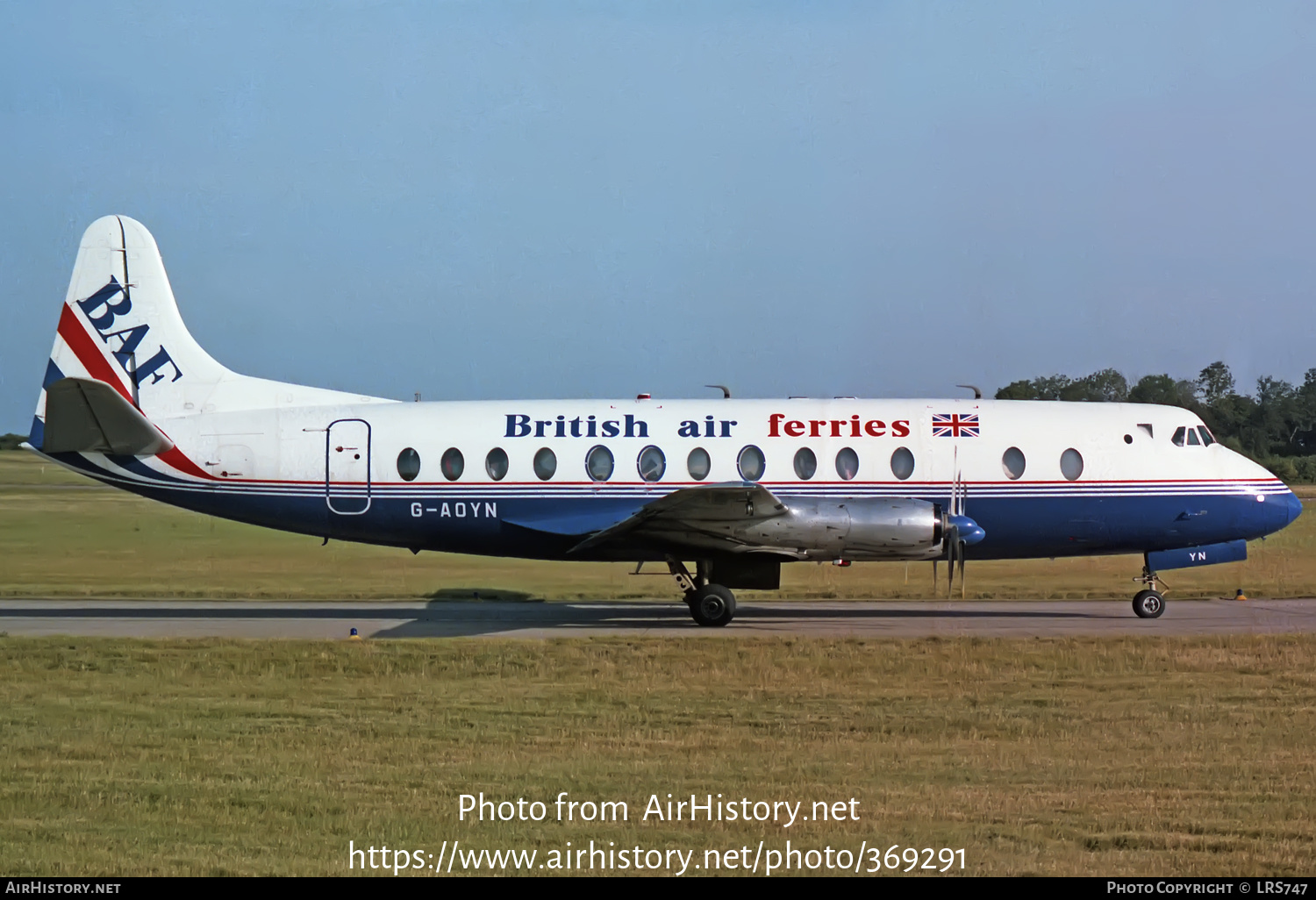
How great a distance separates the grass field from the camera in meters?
27.3

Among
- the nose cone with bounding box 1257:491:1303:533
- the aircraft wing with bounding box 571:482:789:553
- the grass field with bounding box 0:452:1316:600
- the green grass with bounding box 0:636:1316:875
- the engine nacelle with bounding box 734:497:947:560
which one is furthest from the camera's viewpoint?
the grass field with bounding box 0:452:1316:600

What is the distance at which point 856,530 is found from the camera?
19750mm

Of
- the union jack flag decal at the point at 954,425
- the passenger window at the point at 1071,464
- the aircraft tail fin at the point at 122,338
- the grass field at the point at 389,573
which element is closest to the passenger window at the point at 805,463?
the union jack flag decal at the point at 954,425

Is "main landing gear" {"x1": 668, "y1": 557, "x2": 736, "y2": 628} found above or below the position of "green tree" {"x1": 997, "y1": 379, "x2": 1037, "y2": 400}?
below

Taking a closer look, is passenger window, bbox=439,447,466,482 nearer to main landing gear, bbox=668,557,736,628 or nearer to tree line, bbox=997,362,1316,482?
main landing gear, bbox=668,557,736,628

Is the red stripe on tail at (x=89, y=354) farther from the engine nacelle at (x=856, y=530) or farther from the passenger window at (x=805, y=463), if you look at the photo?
the passenger window at (x=805, y=463)

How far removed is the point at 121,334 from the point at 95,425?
6.42 feet

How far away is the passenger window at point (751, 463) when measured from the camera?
21.4 metres

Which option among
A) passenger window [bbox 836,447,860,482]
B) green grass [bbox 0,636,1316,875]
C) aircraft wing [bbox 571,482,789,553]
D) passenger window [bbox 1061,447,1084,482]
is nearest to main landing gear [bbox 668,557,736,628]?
aircraft wing [bbox 571,482,789,553]

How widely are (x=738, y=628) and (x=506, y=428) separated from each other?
507 centimetres

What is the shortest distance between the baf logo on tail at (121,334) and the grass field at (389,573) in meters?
5.87

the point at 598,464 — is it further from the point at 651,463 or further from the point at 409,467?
the point at 409,467

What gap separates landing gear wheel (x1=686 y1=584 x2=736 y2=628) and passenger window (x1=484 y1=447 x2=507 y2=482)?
12.5 ft
